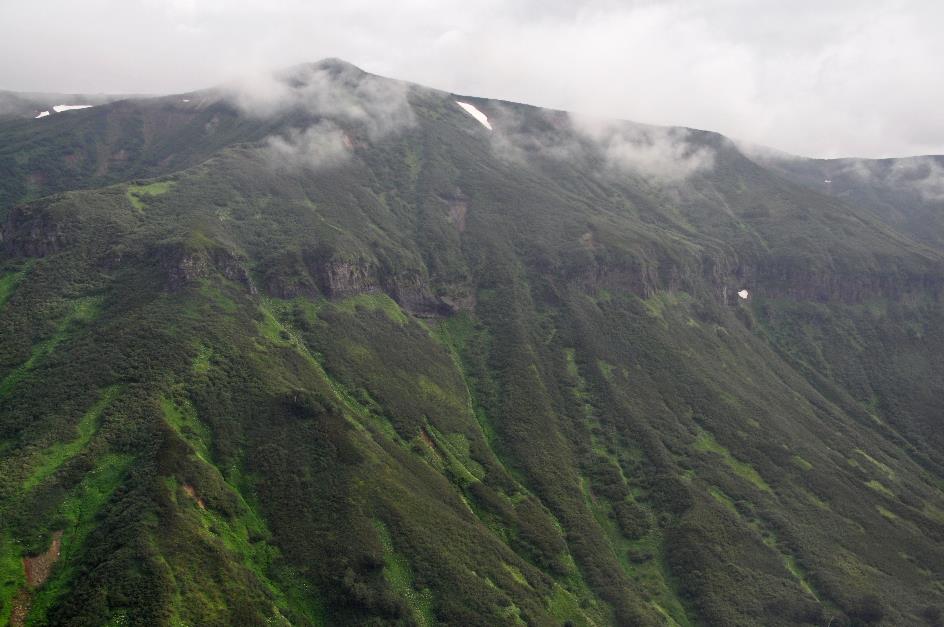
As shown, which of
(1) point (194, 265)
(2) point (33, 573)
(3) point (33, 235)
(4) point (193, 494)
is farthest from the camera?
(3) point (33, 235)

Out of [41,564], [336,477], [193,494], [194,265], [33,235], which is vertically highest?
[33,235]

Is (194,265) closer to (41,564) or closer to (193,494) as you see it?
(193,494)

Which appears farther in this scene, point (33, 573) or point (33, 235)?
point (33, 235)

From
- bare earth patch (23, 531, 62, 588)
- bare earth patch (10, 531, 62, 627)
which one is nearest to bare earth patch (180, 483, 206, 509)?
bare earth patch (10, 531, 62, 627)

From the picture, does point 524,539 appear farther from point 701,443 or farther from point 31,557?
point 31,557

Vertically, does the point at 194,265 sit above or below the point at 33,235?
below

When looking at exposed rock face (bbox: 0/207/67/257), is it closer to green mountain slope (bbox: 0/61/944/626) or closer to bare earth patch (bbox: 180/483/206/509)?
green mountain slope (bbox: 0/61/944/626)

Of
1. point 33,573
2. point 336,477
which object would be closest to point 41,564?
point 33,573

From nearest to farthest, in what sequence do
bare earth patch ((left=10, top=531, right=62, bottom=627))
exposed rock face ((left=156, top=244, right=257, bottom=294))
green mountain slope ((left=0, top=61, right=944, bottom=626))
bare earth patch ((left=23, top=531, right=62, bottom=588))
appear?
bare earth patch ((left=10, top=531, right=62, bottom=627)), bare earth patch ((left=23, top=531, right=62, bottom=588)), green mountain slope ((left=0, top=61, right=944, bottom=626)), exposed rock face ((left=156, top=244, right=257, bottom=294))

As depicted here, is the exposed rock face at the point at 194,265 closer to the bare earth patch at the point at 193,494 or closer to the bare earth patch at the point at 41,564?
the bare earth patch at the point at 193,494
